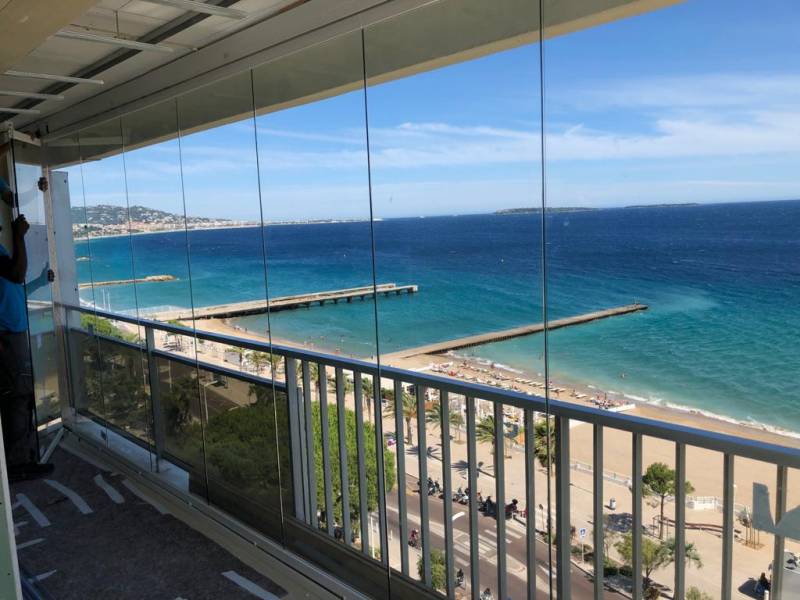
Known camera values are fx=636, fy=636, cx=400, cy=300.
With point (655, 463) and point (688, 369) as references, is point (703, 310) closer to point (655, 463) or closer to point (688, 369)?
point (688, 369)

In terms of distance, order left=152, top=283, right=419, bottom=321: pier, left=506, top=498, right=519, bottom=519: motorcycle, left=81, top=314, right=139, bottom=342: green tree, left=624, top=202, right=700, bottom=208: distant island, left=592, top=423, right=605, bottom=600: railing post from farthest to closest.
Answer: left=81, top=314, right=139, bottom=342: green tree, left=152, top=283, right=419, bottom=321: pier, left=506, top=498, right=519, bottom=519: motorcycle, left=592, top=423, right=605, bottom=600: railing post, left=624, top=202, right=700, bottom=208: distant island

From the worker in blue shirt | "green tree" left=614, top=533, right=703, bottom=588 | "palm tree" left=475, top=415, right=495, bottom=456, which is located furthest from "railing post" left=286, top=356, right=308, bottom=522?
the worker in blue shirt

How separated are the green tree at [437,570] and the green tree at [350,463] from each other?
12.1 inches

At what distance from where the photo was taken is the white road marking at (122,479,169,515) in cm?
353

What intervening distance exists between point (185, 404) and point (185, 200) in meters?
1.24

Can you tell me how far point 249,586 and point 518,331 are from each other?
178cm

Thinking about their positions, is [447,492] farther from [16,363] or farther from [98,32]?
[16,363]

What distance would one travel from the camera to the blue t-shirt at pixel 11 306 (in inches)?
155

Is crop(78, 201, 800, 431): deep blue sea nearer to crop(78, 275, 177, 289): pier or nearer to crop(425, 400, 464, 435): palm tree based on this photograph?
crop(425, 400, 464, 435): palm tree

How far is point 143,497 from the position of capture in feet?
12.2

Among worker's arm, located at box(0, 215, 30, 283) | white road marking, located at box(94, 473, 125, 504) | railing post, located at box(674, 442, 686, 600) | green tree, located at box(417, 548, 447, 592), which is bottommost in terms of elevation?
white road marking, located at box(94, 473, 125, 504)

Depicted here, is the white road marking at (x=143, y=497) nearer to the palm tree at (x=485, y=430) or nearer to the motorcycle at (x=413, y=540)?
the motorcycle at (x=413, y=540)

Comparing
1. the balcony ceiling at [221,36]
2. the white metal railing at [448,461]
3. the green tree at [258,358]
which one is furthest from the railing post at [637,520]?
the green tree at [258,358]

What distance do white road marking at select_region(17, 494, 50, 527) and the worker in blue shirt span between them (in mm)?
309
